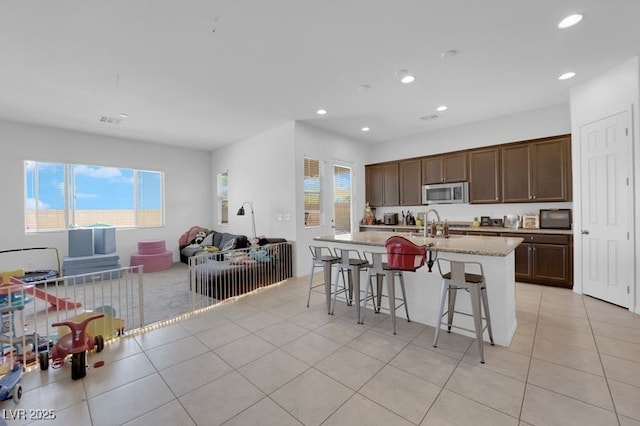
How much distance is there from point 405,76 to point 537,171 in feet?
10.2

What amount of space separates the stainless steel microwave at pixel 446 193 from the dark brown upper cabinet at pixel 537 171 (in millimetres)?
678

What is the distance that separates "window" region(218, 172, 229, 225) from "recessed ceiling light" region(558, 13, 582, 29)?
271 inches

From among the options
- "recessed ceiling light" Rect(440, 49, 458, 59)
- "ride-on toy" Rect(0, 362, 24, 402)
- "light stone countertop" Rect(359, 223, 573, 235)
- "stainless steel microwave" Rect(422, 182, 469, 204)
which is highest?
"recessed ceiling light" Rect(440, 49, 458, 59)

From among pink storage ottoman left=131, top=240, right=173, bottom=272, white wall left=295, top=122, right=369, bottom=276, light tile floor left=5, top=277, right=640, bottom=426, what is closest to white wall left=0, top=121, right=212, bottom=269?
pink storage ottoman left=131, top=240, right=173, bottom=272

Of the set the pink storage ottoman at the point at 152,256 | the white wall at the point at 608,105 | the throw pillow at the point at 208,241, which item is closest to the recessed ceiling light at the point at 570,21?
the white wall at the point at 608,105

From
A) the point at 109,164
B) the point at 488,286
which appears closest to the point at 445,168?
the point at 488,286

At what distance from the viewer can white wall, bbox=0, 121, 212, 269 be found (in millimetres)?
5148

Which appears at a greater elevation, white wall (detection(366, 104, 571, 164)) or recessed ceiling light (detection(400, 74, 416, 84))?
recessed ceiling light (detection(400, 74, 416, 84))

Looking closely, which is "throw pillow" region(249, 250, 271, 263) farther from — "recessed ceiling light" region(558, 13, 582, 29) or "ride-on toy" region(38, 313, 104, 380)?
"recessed ceiling light" region(558, 13, 582, 29)

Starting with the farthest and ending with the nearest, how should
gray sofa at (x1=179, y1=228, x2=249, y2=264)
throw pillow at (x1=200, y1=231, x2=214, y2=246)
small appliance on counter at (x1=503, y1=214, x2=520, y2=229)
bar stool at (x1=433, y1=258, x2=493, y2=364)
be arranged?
throw pillow at (x1=200, y1=231, x2=214, y2=246), gray sofa at (x1=179, y1=228, x2=249, y2=264), small appliance on counter at (x1=503, y1=214, x2=520, y2=229), bar stool at (x1=433, y1=258, x2=493, y2=364)

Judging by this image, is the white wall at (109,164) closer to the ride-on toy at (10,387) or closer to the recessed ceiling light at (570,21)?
the ride-on toy at (10,387)

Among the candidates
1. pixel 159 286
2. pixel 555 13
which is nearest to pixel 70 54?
pixel 159 286

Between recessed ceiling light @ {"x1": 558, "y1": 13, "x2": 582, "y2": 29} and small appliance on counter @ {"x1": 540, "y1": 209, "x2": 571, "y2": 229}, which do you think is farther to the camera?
small appliance on counter @ {"x1": 540, "y1": 209, "x2": 571, "y2": 229}

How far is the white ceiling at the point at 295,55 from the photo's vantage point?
2373 mm
